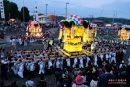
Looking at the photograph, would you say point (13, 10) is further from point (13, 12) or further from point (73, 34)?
point (73, 34)

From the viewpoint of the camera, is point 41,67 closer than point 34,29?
Yes

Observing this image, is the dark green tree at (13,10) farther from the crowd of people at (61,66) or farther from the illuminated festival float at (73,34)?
the crowd of people at (61,66)

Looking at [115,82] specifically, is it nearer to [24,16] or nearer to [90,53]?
[90,53]

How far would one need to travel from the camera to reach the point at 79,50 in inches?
1225

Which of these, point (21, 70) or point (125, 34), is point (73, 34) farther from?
point (125, 34)

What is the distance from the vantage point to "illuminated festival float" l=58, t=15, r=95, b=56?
103 feet

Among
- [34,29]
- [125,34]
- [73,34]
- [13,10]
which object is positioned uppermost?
[73,34]

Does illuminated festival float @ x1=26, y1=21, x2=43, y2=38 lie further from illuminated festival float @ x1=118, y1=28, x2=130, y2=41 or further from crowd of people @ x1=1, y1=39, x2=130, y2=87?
crowd of people @ x1=1, y1=39, x2=130, y2=87

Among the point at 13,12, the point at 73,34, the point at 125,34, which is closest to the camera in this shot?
the point at 73,34

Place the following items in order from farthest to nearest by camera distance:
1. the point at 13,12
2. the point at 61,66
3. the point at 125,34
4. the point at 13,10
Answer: the point at 13,12 < the point at 13,10 < the point at 125,34 < the point at 61,66

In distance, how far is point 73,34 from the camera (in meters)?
31.3

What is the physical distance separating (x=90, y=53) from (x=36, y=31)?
75.1 ft

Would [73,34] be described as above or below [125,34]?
above

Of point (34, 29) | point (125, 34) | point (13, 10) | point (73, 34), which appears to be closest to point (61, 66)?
point (73, 34)
